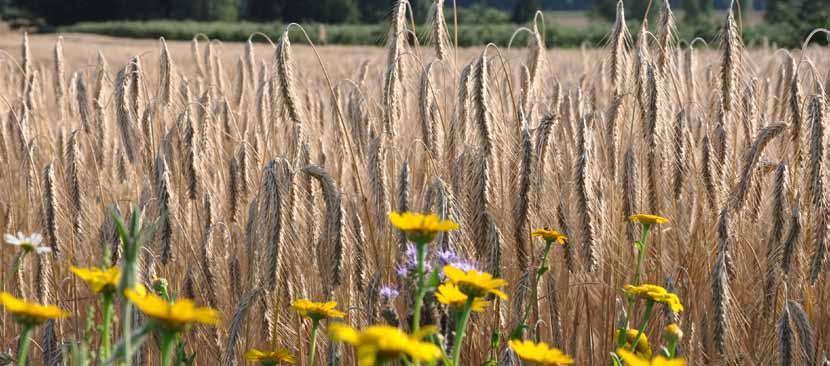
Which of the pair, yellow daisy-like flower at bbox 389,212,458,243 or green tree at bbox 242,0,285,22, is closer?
yellow daisy-like flower at bbox 389,212,458,243

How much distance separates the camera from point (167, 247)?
216 cm

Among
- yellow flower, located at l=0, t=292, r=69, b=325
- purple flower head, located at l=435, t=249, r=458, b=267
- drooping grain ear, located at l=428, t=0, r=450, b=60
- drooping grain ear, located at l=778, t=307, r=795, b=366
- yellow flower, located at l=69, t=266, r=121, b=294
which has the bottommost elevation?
drooping grain ear, located at l=778, t=307, r=795, b=366

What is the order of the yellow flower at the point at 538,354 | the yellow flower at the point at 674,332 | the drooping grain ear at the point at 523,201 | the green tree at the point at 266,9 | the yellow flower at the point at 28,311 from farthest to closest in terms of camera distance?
the green tree at the point at 266,9 < the drooping grain ear at the point at 523,201 < the yellow flower at the point at 674,332 < the yellow flower at the point at 538,354 < the yellow flower at the point at 28,311

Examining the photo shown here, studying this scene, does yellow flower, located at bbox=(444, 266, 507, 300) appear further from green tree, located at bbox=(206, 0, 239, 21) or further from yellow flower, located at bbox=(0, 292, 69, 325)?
green tree, located at bbox=(206, 0, 239, 21)

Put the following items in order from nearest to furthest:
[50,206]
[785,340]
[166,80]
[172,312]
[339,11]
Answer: [172,312] < [785,340] < [50,206] < [166,80] < [339,11]

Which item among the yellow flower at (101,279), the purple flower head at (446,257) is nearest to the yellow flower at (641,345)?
the purple flower head at (446,257)

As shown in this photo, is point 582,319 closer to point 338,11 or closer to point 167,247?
point 167,247

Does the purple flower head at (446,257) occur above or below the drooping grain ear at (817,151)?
below

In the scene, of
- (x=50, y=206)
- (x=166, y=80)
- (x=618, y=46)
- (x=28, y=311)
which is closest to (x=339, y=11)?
(x=166, y=80)

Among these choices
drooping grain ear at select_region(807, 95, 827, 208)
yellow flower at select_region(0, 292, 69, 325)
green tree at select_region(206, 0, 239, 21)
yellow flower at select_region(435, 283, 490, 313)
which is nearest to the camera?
yellow flower at select_region(0, 292, 69, 325)

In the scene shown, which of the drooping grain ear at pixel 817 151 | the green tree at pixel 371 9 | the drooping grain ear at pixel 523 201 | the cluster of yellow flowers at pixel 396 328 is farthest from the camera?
the green tree at pixel 371 9

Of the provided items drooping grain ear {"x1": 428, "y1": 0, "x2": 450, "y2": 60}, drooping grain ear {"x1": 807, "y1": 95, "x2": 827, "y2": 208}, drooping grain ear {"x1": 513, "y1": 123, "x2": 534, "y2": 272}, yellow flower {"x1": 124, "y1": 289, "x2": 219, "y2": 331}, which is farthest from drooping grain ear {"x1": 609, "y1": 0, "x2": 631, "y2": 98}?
yellow flower {"x1": 124, "y1": 289, "x2": 219, "y2": 331}

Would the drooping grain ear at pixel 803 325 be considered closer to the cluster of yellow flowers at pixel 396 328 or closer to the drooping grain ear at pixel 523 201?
the cluster of yellow flowers at pixel 396 328

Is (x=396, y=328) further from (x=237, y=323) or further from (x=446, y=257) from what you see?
(x=237, y=323)
